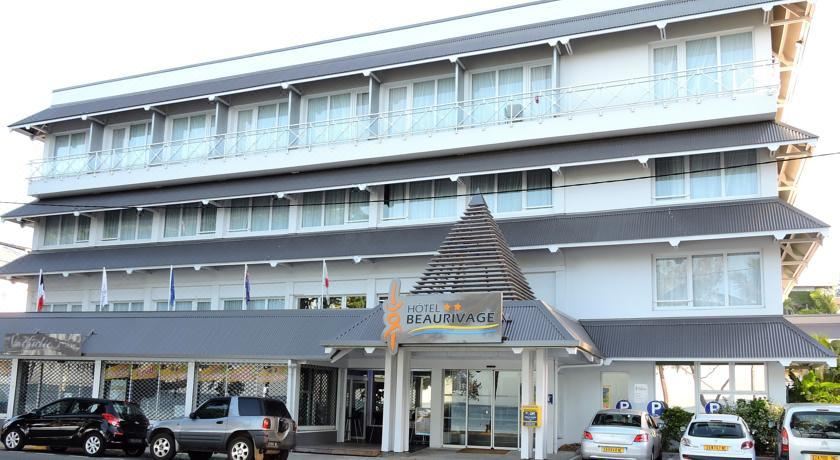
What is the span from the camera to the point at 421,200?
92.7ft

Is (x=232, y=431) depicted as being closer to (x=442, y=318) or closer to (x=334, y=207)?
(x=442, y=318)

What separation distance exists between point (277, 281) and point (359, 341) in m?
8.84

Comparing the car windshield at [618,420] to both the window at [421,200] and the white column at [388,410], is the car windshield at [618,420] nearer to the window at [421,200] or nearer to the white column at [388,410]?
the white column at [388,410]

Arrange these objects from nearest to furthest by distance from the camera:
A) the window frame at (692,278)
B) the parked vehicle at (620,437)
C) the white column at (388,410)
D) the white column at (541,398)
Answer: the parked vehicle at (620,437) → the white column at (541,398) → the white column at (388,410) → the window frame at (692,278)

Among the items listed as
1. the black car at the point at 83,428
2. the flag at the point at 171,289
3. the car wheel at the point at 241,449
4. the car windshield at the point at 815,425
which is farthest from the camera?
the flag at the point at 171,289

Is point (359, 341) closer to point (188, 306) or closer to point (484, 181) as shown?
point (484, 181)

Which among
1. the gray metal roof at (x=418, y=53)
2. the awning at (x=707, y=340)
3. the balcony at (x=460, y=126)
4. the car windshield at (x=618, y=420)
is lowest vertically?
the car windshield at (x=618, y=420)

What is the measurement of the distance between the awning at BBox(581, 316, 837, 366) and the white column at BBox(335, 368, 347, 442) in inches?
317

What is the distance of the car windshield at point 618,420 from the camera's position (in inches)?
766

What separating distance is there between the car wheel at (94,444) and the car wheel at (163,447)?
6.34 feet

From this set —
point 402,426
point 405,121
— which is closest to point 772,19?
point 405,121

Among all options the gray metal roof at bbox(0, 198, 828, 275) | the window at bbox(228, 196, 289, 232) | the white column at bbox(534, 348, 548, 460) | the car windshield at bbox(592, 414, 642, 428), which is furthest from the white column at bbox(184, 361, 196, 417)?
the car windshield at bbox(592, 414, 642, 428)

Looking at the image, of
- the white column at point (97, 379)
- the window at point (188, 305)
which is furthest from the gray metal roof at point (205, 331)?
the window at point (188, 305)

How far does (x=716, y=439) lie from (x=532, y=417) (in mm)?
4380
